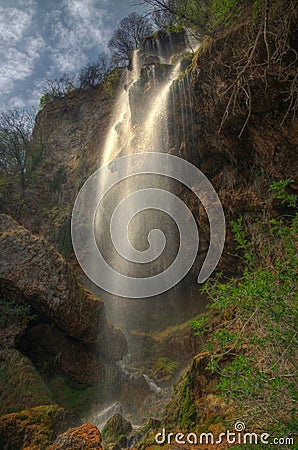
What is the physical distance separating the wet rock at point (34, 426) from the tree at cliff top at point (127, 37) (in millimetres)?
22772

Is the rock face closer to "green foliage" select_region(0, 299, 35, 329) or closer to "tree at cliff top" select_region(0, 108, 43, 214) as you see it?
"green foliage" select_region(0, 299, 35, 329)

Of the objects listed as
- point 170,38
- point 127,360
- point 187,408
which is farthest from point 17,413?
point 170,38

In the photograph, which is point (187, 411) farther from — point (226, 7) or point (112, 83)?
point (112, 83)

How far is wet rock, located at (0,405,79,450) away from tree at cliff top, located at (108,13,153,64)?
22772 millimetres

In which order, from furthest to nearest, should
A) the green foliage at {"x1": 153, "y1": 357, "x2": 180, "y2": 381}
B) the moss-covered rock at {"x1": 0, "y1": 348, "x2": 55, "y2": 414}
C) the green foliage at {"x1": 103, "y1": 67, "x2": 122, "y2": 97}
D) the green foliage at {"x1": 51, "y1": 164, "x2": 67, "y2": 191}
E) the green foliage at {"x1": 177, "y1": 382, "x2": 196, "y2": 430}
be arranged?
the green foliage at {"x1": 103, "y1": 67, "x2": 122, "y2": 97}
the green foliage at {"x1": 51, "y1": 164, "x2": 67, "y2": 191}
the green foliage at {"x1": 153, "y1": 357, "x2": 180, "y2": 381}
the moss-covered rock at {"x1": 0, "y1": 348, "x2": 55, "y2": 414}
the green foliage at {"x1": 177, "y1": 382, "x2": 196, "y2": 430}

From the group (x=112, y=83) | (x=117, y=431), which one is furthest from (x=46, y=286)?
(x=112, y=83)

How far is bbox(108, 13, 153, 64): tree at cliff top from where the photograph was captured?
22.8 metres

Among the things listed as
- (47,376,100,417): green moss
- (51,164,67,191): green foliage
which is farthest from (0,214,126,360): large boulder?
(51,164,67,191): green foliage

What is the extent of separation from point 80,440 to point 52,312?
404 centimetres

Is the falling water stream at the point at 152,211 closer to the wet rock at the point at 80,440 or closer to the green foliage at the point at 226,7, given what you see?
the green foliage at the point at 226,7

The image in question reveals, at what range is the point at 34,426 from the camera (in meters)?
5.26

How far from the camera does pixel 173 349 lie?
1074 centimetres

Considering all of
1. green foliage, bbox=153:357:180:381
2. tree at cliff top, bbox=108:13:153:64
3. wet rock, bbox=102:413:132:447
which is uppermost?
tree at cliff top, bbox=108:13:153:64

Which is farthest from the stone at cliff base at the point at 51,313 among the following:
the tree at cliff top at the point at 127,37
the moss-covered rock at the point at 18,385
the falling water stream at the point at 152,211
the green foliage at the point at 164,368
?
the tree at cliff top at the point at 127,37
